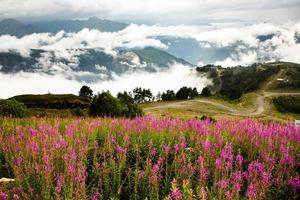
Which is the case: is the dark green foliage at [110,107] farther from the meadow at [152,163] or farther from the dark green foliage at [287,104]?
the dark green foliage at [287,104]

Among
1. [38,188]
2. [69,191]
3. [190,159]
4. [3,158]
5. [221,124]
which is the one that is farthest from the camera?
[221,124]

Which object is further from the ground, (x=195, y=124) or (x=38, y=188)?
(x=195, y=124)

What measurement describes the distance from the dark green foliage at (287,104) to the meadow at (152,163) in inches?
6061

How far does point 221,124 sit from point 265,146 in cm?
301

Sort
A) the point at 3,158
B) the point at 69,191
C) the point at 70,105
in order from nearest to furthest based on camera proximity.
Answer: the point at 69,191
the point at 3,158
the point at 70,105

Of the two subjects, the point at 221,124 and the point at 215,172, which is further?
the point at 221,124

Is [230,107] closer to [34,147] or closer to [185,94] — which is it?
[185,94]

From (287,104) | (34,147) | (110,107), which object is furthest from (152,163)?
(287,104)

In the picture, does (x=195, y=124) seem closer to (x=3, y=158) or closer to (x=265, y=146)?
(x=265, y=146)

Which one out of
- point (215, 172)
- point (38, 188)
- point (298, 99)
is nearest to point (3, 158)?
point (38, 188)

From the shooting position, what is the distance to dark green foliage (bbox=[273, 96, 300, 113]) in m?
162

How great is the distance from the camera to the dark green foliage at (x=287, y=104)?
162 m

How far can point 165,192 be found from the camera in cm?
717

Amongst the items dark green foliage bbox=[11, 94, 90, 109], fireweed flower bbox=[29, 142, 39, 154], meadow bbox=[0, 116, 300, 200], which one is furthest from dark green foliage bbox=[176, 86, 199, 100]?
fireweed flower bbox=[29, 142, 39, 154]
